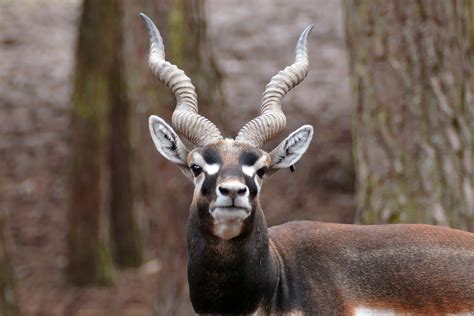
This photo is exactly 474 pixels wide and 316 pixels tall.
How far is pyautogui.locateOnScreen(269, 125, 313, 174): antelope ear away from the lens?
8.39 meters

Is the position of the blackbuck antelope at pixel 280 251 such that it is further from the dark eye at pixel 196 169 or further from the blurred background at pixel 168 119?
the blurred background at pixel 168 119

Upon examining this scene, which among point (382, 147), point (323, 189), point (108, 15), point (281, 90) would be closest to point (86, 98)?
point (108, 15)

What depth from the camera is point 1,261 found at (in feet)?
40.7

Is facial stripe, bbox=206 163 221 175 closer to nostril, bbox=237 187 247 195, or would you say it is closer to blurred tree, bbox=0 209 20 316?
nostril, bbox=237 187 247 195

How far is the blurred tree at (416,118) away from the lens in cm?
1043

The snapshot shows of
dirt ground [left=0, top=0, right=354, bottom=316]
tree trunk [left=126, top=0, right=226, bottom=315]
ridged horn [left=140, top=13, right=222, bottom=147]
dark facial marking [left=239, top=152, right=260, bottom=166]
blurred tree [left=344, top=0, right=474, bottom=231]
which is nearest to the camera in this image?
dark facial marking [left=239, top=152, right=260, bottom=166]

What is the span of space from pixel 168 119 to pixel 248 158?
16.0ft

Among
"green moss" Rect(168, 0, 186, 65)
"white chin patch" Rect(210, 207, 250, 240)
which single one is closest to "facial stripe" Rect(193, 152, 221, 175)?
"white chin patch" Rect(210, 207, 250, 240)

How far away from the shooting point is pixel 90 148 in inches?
747

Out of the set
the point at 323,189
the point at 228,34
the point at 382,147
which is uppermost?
the point at 228,34

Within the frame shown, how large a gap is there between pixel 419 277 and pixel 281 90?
1.92m

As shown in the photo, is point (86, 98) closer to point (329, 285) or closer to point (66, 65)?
point (66, 65)

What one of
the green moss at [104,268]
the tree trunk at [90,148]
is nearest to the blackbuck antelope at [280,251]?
the tree trunk at [90,148]

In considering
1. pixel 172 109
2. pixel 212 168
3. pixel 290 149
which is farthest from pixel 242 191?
pixel 172 109
